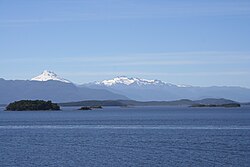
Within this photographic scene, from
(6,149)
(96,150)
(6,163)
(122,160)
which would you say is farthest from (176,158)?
(6,149)

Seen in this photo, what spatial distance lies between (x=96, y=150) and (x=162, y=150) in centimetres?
558

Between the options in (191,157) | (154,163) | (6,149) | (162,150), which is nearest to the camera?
(154,163)

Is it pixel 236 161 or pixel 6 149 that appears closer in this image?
pixel 236 161

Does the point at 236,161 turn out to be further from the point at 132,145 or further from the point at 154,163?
the point at 132,145

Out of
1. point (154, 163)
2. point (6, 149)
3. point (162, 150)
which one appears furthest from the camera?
point (6, 149)

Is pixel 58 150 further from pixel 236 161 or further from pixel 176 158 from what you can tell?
pixel 236 161

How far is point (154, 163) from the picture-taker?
41125 millimetres

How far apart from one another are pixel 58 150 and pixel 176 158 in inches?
460

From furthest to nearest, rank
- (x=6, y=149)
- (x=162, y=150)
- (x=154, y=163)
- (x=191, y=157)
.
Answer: (x=6, y=149) < (x=162, y=150) < (x=191, y=157) < (x=154, y=163)

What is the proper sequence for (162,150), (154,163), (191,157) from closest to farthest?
(154,163) → (191,157) → (162,150)

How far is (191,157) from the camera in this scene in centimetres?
4378

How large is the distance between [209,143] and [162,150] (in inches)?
288

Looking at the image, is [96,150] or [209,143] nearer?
[96,150]

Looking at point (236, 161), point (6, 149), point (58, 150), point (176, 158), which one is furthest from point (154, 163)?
point (6, 149)
